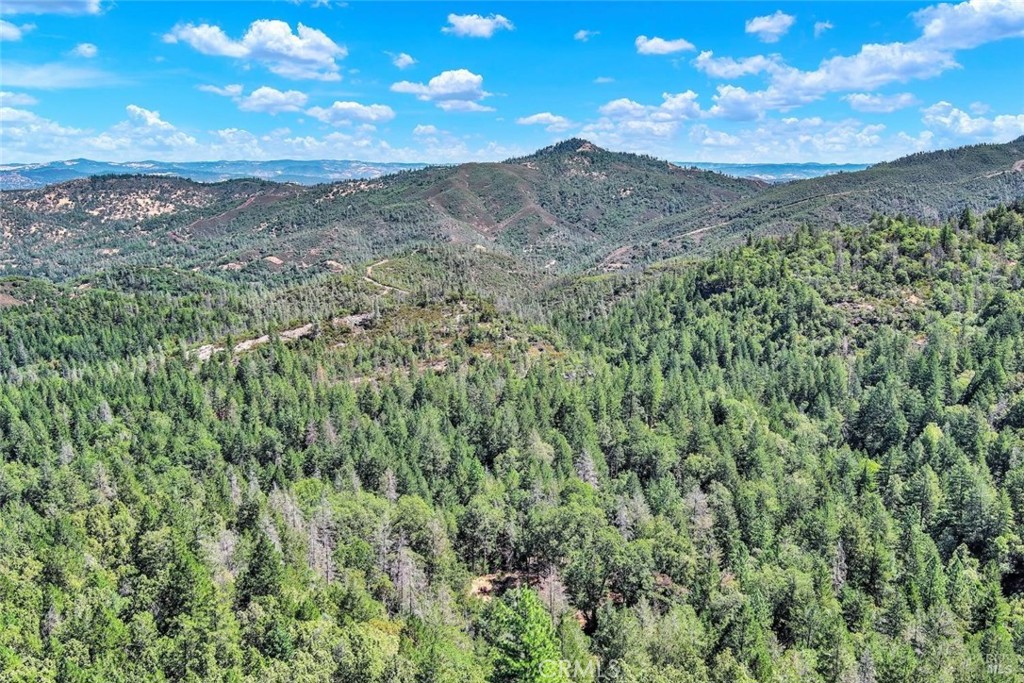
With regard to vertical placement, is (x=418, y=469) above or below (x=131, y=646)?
below

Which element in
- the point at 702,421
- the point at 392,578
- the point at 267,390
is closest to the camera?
the point at 392,578

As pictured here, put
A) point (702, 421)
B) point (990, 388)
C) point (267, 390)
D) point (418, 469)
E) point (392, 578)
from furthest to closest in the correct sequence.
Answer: point (267, 390)
point (990, 388)
point (702, 421)
point (418, 469)
point (392, 578)

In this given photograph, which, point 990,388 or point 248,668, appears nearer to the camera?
point 248,668

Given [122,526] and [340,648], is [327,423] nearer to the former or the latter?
[122,526]

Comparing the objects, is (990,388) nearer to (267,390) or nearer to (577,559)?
(577,559)

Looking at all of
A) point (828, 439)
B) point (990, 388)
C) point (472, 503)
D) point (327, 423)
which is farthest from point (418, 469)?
point (990, 388)

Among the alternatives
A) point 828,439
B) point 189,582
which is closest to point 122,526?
point 189,582
